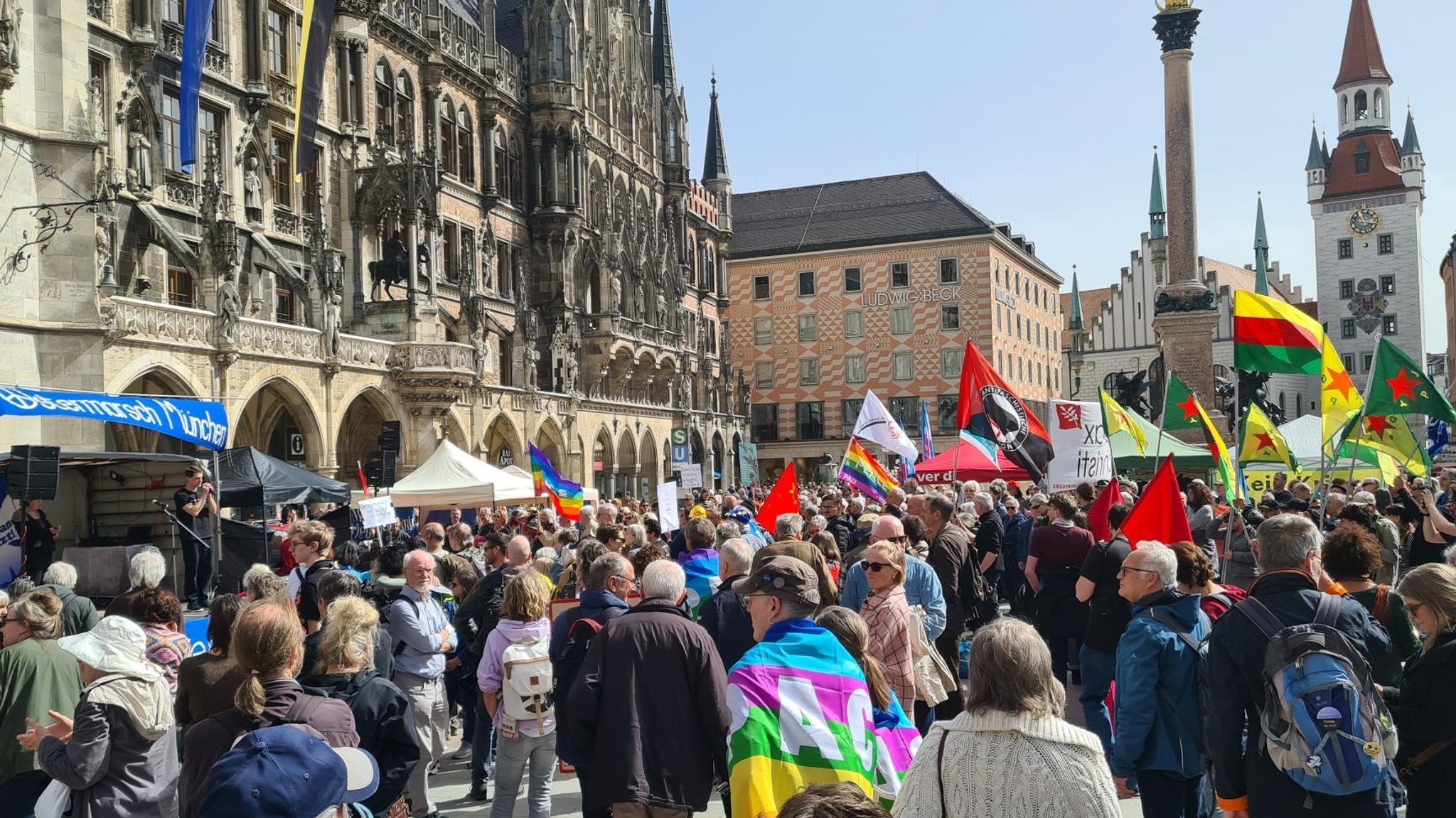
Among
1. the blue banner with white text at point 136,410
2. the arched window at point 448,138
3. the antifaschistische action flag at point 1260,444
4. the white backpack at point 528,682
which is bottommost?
the white backpack at point 528,682

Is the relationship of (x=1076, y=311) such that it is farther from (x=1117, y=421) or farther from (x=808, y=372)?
(x=1117, y=421)

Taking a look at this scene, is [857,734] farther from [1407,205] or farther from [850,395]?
[1407,205]

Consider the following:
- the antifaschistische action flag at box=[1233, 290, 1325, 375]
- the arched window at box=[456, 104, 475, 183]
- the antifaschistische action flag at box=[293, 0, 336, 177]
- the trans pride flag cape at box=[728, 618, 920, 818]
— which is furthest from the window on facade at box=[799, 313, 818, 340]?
the trans pride flag cape at box=[728, 618, 920, 818]

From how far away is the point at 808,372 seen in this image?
7069 centimetres

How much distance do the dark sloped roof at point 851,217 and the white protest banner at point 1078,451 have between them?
4866cm

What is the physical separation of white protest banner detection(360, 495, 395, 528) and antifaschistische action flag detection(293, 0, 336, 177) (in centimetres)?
785

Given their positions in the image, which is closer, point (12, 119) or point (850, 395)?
point (12, 119)

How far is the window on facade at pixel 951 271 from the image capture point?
224ft

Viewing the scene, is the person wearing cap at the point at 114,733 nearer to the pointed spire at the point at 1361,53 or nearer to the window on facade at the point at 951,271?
the window on facade at the point at 951,271

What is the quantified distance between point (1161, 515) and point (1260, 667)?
4439 millimetres

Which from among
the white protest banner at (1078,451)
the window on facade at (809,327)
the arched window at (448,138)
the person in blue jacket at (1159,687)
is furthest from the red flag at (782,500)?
the window on facade at (809,327)

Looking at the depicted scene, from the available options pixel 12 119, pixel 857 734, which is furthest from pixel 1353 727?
pixel 12 119

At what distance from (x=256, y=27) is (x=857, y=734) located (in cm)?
2827

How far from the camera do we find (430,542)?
11523mm
